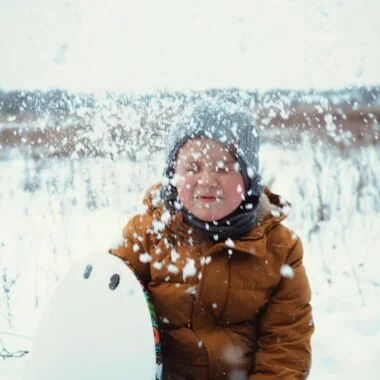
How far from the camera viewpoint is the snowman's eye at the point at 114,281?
5.50 ft

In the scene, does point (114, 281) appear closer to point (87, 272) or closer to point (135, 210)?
point (87, 272)

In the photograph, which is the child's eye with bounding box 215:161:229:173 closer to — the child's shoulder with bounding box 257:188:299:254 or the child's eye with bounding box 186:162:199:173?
the child's eye with bounding box 186:162:199:173

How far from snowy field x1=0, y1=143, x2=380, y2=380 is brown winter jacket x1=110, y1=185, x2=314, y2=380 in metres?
0.33

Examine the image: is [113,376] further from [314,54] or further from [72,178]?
[72,178]

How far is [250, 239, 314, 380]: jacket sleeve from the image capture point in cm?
175

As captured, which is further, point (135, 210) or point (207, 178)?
point (135, 210)

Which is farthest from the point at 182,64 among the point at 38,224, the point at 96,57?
the point at 38,224

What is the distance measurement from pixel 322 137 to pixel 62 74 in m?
4.30

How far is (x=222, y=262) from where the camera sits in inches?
68.4

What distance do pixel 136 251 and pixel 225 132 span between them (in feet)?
1.90

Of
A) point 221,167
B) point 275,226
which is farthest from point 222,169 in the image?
point 275,226

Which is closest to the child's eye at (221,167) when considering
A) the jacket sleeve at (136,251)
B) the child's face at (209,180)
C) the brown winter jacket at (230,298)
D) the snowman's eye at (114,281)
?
the child's face at (209,180)

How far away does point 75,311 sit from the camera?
1.67 metres

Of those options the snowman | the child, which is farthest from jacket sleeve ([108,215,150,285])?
the snowman
